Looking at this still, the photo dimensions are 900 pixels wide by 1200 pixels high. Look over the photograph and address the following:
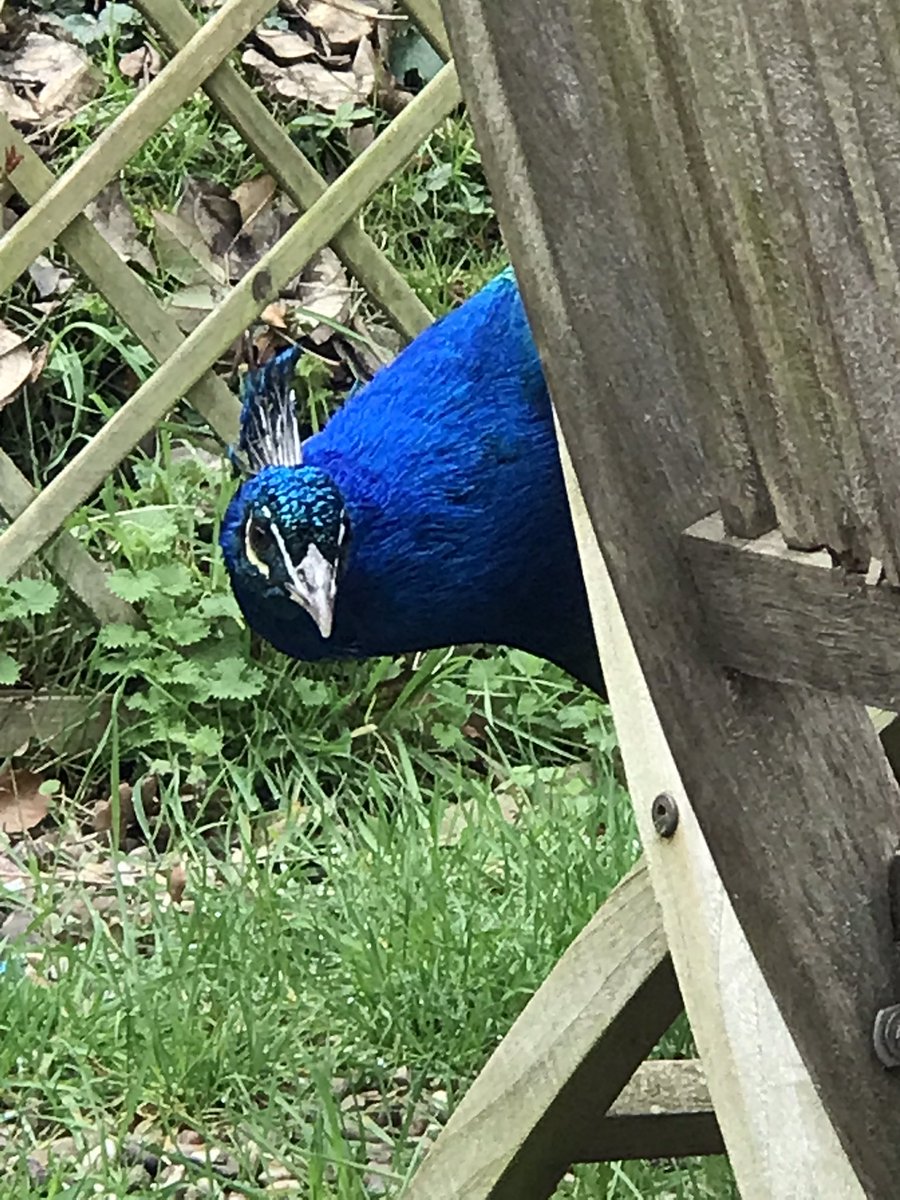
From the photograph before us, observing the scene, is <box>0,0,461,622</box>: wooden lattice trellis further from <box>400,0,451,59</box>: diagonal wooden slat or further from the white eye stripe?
the white eye stripe

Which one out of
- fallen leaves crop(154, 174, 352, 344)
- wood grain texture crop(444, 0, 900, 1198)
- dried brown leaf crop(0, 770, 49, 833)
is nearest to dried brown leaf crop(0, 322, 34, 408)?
fallen leaves crop(154, 174, 352, 344)

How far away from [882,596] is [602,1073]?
2.52ft

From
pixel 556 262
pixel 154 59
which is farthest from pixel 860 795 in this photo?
pixel 154 59

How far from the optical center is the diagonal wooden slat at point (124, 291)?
8.50 feet

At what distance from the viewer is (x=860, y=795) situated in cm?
77

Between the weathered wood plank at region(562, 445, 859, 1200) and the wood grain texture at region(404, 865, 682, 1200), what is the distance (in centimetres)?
35

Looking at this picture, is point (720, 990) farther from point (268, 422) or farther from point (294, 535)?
point (268, 422)

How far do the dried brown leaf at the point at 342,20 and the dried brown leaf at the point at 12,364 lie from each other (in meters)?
0.92

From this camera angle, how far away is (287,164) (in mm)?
2744

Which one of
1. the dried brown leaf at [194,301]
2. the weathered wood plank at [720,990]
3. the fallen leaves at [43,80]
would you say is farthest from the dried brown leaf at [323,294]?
the weathered wood plank at [720,990]

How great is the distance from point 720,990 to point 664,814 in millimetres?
90

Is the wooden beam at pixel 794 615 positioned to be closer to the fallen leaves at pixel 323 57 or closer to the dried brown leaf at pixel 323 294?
the dried brown leaf at pixel 323 294

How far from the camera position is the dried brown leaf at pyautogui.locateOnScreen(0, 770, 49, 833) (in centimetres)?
258

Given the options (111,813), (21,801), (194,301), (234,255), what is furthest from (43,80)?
(111,813)
